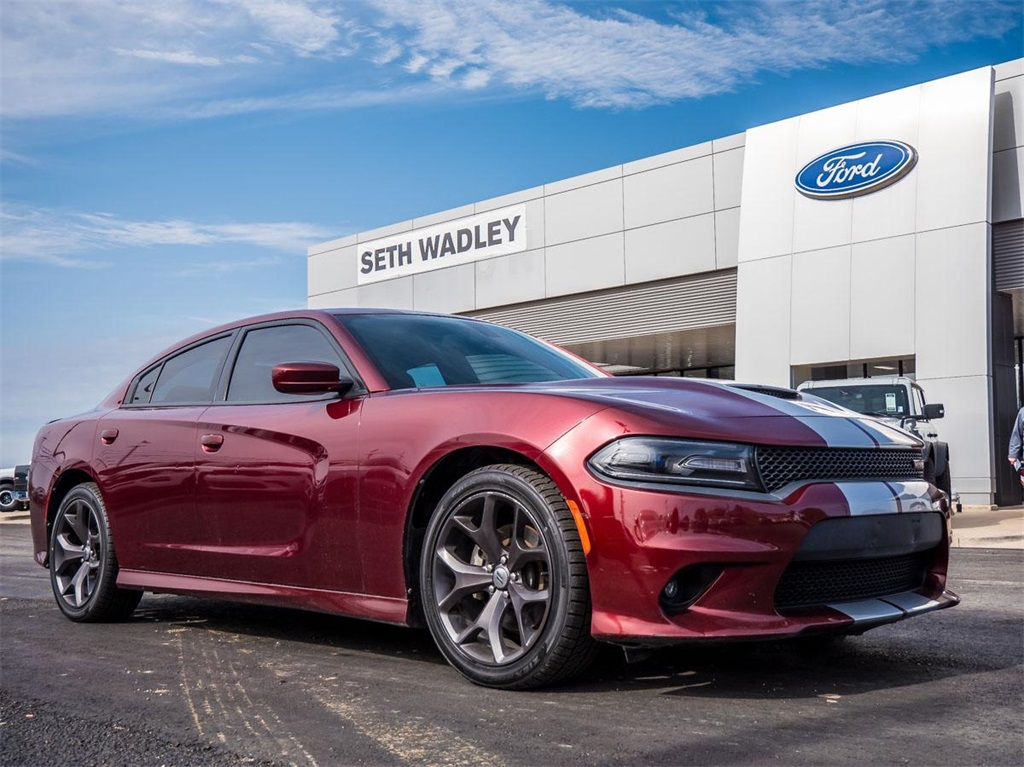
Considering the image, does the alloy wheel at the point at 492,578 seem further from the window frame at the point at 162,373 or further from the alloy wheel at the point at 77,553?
the alloy wheel at the point at 77,553

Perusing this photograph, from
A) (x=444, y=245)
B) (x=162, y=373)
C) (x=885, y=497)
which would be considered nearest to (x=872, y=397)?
(x=162, y=373)

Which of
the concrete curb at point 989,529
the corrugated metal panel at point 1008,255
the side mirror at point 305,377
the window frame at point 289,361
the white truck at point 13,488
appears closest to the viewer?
the side mirror at point 305,377

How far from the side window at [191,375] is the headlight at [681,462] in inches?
98.7

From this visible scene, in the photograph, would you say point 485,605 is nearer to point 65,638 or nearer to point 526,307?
point 65,638

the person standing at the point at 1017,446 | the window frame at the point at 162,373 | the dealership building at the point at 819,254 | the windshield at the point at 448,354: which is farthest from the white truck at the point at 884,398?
the window frame at the point at 162,373

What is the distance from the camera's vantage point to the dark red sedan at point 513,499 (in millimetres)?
3385

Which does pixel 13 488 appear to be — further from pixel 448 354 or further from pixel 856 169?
pixel 448 354

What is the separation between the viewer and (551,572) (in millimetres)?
3512

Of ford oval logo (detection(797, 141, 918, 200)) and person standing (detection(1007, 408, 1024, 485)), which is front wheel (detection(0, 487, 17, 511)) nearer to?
ford oval logo (detection(797, 141, 918, 200))

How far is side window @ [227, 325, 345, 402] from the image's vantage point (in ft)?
15.6

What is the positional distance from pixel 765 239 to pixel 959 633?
58.4ft

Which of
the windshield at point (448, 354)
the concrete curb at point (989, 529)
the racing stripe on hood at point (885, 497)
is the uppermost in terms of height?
the windshield at point (448, 354)

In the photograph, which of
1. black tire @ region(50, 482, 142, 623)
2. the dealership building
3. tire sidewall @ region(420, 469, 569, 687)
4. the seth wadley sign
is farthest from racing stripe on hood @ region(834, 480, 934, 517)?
the seth wadley sign

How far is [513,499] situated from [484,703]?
668 mm
